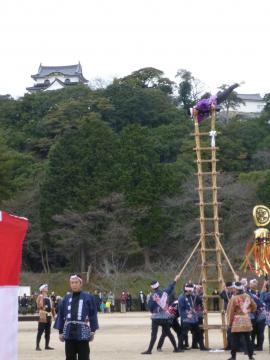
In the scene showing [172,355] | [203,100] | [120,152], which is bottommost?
[172,355]

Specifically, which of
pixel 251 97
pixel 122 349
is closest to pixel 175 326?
pixel 122 349

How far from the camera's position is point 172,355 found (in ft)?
48.1

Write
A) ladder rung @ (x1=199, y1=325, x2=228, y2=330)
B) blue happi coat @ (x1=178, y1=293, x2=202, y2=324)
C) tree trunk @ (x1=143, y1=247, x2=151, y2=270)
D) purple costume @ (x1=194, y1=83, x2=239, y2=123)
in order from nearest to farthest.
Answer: ladder rung @ (x1=199, y1=325, x2=228, y2=330)
blue happi coat @ (x1=178, y1=293, x2=202, y2=324)
purple costume @ (x1=194, y1=83, x2=239, y2=123)
tree trunk @ (x1=143, y1=247, x2=151, y2=270)

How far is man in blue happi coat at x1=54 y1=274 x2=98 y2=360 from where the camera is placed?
9.06m

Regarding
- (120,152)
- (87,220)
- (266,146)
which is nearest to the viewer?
(87,220)

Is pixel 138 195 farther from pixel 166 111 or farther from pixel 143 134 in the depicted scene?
pixel 166 111

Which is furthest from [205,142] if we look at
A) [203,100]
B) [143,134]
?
[203,100]

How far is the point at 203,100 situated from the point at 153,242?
121ft

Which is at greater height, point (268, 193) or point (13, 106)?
point (13, 106)

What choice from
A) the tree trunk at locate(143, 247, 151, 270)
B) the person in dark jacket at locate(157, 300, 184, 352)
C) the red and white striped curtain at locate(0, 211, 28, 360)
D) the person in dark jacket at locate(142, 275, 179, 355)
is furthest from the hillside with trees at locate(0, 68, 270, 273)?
the red and white striped curtain at locate(0, 211, 28, 360)

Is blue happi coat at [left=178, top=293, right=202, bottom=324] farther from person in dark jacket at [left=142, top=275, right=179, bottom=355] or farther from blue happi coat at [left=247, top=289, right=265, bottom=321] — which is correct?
blue happi coat at [left=247, top=289, right=265, bottom=321]

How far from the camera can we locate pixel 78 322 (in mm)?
9078

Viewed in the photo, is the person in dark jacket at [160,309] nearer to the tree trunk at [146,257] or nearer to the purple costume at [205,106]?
the purple costume at [205,106]

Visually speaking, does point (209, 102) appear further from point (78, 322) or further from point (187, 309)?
point (78, 322)
